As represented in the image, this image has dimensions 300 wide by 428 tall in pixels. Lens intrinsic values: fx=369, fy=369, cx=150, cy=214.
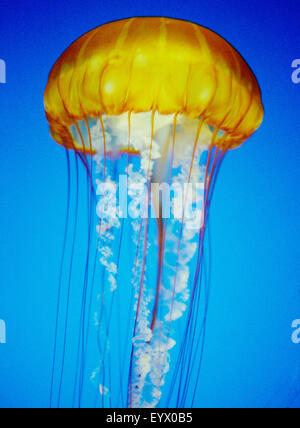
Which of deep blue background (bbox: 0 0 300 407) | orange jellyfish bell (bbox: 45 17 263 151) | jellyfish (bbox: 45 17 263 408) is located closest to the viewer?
orange jellyfish bell (bbox: 45 17 263 151)

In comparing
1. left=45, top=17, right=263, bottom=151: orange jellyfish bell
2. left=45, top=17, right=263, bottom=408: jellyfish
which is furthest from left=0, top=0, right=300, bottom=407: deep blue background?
left=45, top=17, right=263, bottom=151: orange jellyfish bell

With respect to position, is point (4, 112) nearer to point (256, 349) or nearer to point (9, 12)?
point (9, 12)

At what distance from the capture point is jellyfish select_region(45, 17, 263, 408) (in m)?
1.83

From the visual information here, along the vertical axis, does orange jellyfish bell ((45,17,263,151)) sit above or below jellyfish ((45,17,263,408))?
above

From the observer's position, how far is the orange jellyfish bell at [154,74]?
165cm

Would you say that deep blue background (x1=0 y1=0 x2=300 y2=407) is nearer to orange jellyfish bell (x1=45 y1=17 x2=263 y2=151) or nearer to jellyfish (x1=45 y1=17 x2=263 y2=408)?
jellyfish (x1=45 y1=17 x2=263 y2=408)

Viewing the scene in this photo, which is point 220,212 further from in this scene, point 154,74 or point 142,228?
point 154,74

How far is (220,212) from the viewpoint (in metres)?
2.10

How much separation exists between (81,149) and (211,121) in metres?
0.73

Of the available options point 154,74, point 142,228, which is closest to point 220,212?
point 142,228

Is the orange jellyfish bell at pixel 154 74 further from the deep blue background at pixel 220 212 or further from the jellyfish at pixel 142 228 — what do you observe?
the deep blue background at pixel 220 212

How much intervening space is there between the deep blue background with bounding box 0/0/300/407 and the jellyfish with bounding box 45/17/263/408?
99mm
